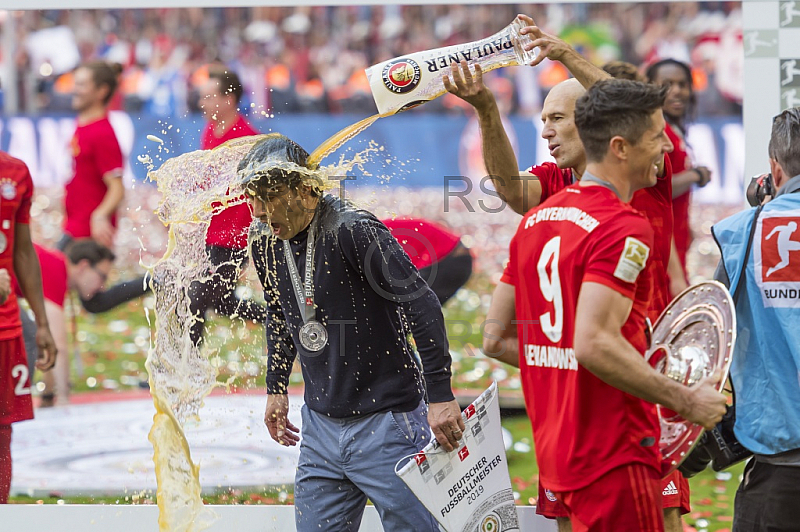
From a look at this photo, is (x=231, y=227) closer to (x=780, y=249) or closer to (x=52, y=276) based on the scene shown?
(x=52, y=276)

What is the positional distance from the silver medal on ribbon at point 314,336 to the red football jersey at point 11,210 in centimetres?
214

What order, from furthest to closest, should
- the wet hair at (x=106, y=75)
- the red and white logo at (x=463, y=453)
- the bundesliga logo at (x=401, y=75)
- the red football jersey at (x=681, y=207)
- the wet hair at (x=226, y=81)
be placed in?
the wet hair at (x=106, y=75) → the wet hair at (x=226, y=81) → the red football jersey at (x=681, y=207) → the bundesliga logo at (x=401, y=75) → the red and white logo at (x=463, y=453)

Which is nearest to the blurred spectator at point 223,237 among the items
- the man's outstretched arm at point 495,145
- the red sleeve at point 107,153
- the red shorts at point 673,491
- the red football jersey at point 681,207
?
the man's outstretched arm at point 495,145

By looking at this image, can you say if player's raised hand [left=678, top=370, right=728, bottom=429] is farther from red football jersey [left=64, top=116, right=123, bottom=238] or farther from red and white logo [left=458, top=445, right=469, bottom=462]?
red football jersey [left=64, top=116, right=123, bottom=238]

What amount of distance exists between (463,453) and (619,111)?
135 cm

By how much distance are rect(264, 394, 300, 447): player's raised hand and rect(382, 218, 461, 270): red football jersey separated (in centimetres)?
161

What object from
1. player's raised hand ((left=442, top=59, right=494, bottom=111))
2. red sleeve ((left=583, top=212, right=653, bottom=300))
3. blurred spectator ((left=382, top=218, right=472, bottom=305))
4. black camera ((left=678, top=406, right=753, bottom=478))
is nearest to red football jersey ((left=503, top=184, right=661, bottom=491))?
red sleeve ((left=583, top=212, right=653, bottom=300))

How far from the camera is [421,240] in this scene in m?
5.74

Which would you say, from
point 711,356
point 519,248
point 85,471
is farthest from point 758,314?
point 85,471

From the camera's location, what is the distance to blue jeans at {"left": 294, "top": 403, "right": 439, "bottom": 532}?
351 centimetres

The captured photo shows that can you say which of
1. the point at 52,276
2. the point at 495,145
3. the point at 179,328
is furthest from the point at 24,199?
the point at 495,145

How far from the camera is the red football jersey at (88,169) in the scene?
8.40 meters

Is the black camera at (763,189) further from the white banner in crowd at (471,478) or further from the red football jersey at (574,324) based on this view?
the white banner in crowd at (471,478)

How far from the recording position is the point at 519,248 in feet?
9.37
